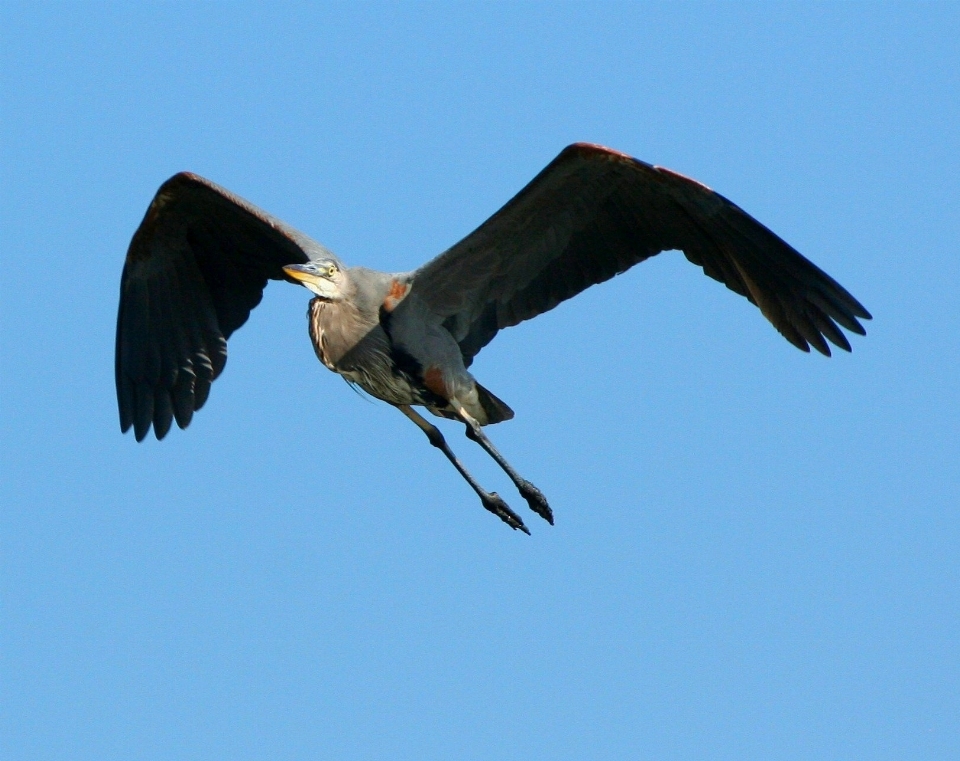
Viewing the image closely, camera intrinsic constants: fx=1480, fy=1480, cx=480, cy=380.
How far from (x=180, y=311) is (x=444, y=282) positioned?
235cm

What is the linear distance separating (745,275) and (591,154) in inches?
46.4

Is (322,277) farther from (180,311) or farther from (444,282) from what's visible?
(180,311)

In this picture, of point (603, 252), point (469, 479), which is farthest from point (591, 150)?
point (469, 479)

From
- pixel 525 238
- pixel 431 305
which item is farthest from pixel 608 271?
pixel 431 305

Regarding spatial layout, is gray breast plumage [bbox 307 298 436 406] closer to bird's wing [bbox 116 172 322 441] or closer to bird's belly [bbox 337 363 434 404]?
bird's belly [bbox 337 363 434 404]

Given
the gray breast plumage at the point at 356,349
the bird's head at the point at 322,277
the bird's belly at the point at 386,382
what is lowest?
the bird's belly at the point at 386,382

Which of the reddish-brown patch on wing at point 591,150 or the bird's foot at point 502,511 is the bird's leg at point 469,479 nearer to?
the bird's foot at point 502,511

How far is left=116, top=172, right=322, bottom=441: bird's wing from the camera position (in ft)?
35.5

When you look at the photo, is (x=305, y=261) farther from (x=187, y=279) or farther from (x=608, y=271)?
(x=608, y=271)

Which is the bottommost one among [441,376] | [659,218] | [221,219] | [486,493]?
[486,493]

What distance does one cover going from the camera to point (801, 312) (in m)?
8.85

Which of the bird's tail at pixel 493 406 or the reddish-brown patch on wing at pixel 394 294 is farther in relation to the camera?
the bird's tail at pixel 493 406

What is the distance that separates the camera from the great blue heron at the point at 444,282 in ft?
29.1

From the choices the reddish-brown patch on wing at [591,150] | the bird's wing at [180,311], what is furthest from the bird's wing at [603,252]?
the bird's wing at [180,311]
